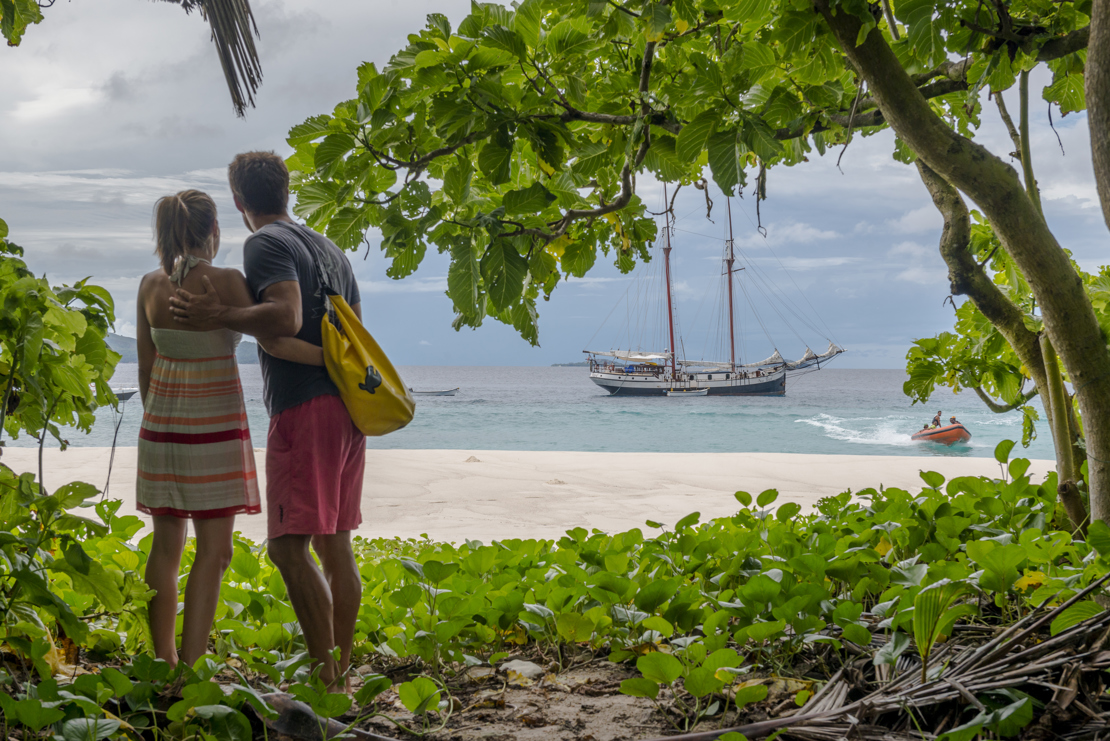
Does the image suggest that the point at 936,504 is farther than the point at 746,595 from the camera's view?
Yes

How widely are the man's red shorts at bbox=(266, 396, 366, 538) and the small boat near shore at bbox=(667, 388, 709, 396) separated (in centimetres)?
4309

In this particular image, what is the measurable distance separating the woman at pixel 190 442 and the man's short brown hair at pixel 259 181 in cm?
15

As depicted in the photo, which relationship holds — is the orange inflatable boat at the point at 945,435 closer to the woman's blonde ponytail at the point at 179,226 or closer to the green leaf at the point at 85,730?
the woman's blonde ponytail at the point at 179,226

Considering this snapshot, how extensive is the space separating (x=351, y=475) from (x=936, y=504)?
1.93 m

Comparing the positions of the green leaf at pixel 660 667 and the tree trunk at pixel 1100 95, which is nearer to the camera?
the green leaf at pixel 660 667

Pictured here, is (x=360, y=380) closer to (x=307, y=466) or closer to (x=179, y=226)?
(x=307, y=466)

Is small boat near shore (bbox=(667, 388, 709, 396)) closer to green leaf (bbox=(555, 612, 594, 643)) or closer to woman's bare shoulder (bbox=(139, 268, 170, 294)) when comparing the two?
green leaf (bbox=(555, 612, 594, 643))

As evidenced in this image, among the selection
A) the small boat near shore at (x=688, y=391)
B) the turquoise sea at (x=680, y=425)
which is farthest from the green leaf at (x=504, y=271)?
the small boat near shore at (x=688, y=391)

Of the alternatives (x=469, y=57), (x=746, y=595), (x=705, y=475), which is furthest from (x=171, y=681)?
(x=705, y=475)

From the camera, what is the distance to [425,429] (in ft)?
109

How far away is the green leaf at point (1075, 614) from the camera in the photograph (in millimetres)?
1331

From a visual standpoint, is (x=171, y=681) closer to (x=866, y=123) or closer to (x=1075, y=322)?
(x=866, y=123)

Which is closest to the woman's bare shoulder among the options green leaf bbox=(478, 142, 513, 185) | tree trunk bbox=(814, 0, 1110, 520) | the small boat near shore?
green leaf bbox=(478, 142, 513, 185)

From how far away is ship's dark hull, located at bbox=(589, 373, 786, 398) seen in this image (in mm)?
44062
